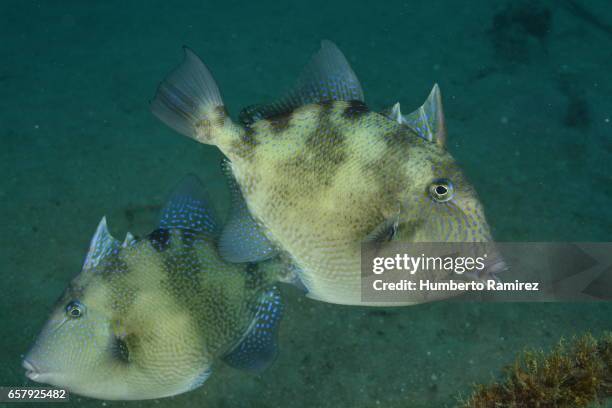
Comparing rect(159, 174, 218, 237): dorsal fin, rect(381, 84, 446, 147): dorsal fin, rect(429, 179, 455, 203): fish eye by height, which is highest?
A: rect(381, 84, 446, 147): dorsal fin

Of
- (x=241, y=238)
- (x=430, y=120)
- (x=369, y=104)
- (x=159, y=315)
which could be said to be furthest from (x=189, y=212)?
(x=369, y=104)

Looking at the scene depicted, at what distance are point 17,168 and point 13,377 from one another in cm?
207

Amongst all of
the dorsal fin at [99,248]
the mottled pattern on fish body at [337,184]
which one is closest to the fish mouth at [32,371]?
the dorsal fin at [99,248]

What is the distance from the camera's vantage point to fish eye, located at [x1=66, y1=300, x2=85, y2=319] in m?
2.38

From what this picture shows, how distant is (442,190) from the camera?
2.02 m

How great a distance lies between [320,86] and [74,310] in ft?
6.08

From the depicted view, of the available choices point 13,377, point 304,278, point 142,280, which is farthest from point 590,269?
point 13,377

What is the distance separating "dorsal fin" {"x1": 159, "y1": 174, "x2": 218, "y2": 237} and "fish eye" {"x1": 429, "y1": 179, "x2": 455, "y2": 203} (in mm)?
1476

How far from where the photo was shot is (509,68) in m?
5.75

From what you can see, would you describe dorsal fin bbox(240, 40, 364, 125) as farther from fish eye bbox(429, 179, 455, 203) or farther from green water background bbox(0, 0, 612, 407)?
green water background bbox(0, 0, 612, 407)

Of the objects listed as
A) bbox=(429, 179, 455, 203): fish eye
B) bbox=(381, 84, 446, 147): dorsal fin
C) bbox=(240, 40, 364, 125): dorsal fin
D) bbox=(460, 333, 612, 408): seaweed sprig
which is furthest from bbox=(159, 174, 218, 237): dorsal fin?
bbox=(460, 333, 612, 408): seaweed sprig

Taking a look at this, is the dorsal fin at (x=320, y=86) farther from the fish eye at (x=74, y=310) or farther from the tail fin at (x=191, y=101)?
the fish eye at (x=74, y=310)

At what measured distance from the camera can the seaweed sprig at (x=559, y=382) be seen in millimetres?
2518

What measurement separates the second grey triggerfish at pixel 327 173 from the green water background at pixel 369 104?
126cm
